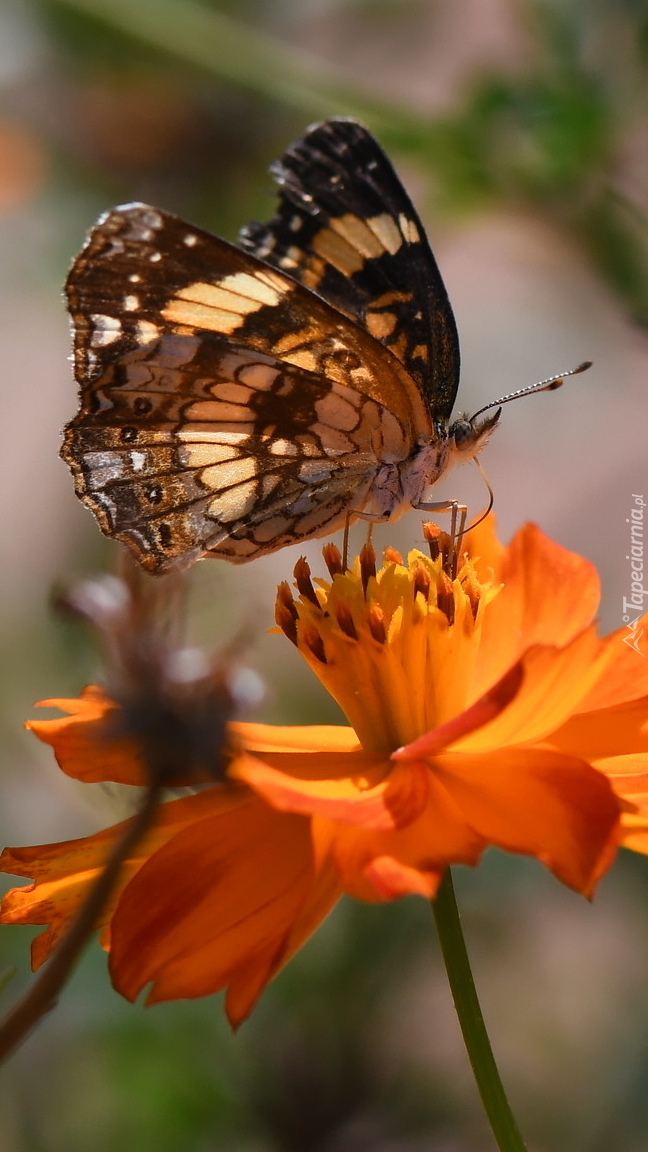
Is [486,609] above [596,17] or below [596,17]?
below

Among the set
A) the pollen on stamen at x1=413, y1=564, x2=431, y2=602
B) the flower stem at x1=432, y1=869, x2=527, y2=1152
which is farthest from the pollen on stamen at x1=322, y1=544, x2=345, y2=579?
the flower stem at x1=432, y1=869, x2=527, y2=1152

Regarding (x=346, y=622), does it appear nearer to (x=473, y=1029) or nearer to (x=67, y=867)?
(x=67, y=867)

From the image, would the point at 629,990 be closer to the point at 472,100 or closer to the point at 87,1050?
the point at 87,1050

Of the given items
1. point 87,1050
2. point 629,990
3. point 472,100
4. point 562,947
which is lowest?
point 562,947

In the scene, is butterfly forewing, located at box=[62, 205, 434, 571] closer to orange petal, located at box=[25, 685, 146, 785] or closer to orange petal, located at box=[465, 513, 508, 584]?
orange petal, located at box=[465, 513, 508, 584]

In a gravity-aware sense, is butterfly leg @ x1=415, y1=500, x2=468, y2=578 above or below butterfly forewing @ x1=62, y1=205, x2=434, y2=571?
below

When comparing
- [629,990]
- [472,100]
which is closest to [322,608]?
[472,100]

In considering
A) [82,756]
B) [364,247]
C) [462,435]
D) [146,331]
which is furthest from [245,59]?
[82,756]

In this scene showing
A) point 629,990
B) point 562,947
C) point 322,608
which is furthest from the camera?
point 562,947
